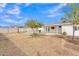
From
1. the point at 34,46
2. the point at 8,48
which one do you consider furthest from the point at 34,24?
the point at 8,48

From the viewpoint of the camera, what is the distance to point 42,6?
4.93 metres

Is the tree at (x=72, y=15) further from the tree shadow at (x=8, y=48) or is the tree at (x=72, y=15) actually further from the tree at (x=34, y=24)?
the tree shadow at (x=8, y=48)

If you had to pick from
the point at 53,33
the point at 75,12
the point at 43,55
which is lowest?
the point at 43,55

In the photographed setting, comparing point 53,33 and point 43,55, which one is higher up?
point 53,33

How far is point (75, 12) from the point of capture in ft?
16.3

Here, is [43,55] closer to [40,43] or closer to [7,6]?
[40,43]

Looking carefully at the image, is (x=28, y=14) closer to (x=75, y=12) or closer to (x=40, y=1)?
(x=40, y=1)

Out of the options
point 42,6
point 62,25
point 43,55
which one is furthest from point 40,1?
point 43,55

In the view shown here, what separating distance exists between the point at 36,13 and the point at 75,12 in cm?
57

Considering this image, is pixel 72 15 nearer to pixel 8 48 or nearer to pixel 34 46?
pixel 34 46

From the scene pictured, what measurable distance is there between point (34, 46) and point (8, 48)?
0.38 meters

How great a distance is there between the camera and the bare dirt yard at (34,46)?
4938 millimetres

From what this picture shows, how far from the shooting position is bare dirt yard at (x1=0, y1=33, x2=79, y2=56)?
4938mm

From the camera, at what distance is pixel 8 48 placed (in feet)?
16.2
